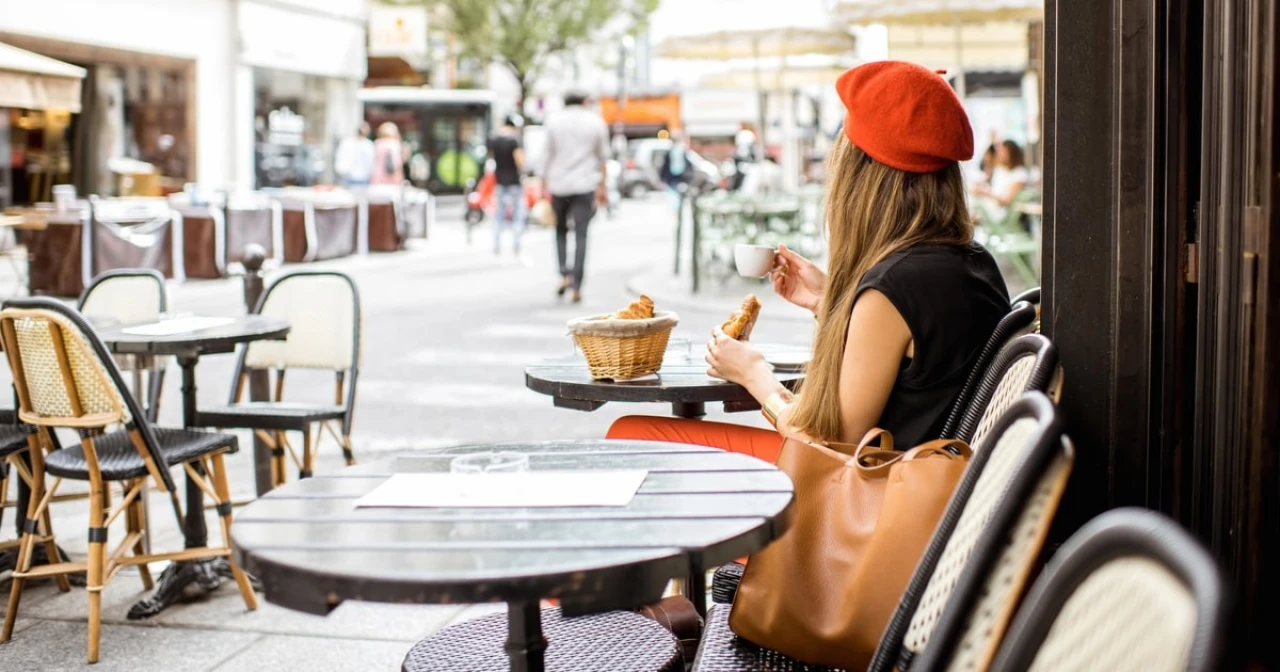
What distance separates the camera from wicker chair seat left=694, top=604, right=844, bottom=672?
8.32 ft

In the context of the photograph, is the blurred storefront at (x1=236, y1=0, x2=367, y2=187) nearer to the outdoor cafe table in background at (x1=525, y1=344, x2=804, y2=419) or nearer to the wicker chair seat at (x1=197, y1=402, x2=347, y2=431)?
the wicker chair seat at (x1=197, y1=402, x2=347, y2=431)

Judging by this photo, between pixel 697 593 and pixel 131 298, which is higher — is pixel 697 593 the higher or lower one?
the lower one

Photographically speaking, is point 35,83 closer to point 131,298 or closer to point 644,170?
point 131,298

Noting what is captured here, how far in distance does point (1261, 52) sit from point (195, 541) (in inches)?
162

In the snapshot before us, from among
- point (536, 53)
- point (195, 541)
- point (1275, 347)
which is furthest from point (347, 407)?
point (536, 53)

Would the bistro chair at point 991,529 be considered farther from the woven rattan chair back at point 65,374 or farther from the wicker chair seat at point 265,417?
the wicker chair seat at point 265,417

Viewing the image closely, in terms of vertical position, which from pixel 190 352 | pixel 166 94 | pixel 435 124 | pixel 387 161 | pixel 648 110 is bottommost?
pixel 190 352

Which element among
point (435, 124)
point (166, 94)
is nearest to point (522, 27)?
point (435, 124)

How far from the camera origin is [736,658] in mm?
2596

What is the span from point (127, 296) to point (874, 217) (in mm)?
4216

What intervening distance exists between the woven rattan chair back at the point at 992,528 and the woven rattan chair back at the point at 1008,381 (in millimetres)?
241

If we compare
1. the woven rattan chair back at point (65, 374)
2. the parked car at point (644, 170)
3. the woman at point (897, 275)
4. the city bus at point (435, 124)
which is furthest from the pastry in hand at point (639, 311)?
the parked car at point (644, 170)

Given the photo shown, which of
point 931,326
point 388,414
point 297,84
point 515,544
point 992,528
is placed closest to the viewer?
point 992,528

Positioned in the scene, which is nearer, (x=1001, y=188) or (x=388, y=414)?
(x=388, y=414)
